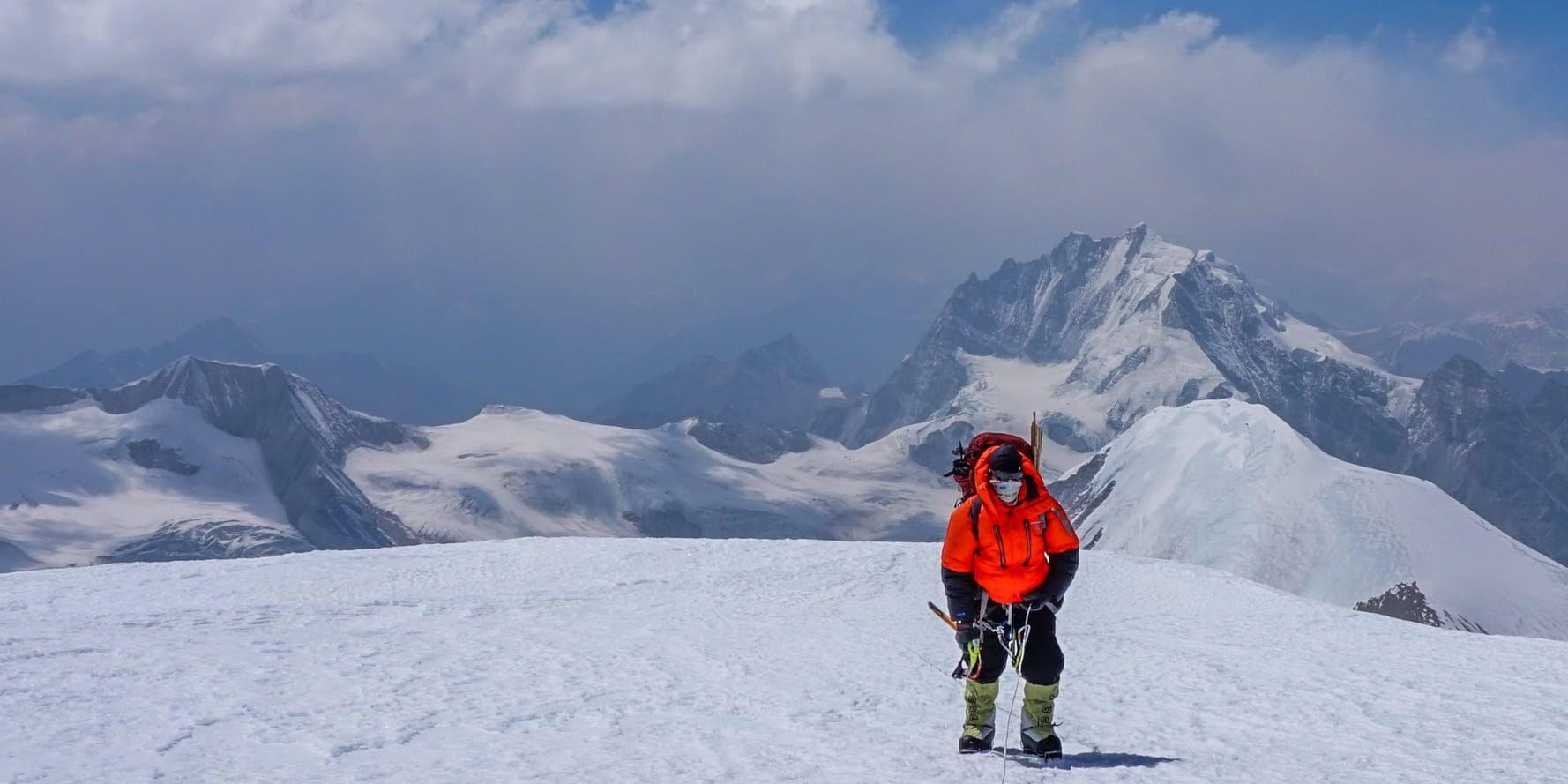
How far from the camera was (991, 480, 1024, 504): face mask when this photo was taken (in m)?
10.5

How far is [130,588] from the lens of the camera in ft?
72.5

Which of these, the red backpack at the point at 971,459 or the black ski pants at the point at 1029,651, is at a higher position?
the red backpack at the point at 971,459

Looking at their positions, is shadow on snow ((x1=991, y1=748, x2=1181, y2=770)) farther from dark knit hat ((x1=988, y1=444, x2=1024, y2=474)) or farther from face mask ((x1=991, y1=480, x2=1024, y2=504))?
dark knit hat ((x1=988, y1=444, x2=1024, y2=474))

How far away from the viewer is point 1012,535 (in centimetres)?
1071

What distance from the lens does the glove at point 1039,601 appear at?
1075 cm

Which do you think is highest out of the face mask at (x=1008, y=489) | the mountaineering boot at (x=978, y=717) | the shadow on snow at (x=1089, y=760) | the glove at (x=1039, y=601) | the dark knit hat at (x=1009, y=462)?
the dark knit hat at (x=1009, y=462)

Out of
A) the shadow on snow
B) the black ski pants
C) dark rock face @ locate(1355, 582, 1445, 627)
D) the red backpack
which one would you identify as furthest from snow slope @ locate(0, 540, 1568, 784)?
dark rock face @ locate(1355, 582, 1445, 627)

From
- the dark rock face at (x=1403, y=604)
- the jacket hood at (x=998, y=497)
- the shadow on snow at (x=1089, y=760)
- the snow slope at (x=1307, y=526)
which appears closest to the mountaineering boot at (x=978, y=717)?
the shadow on snow at (x=1089, y=760)

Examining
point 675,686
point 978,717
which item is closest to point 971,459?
point 978,717

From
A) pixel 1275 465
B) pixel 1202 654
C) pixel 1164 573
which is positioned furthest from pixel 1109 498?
pixel 1202 654

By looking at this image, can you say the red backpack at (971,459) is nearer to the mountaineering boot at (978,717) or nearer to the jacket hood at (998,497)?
the jacket hood at (998,497)

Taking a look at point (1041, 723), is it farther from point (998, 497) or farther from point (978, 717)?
point (998, 497)

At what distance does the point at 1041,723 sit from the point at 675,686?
5.23 meters

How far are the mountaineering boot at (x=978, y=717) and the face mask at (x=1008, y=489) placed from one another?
1.87 meters
